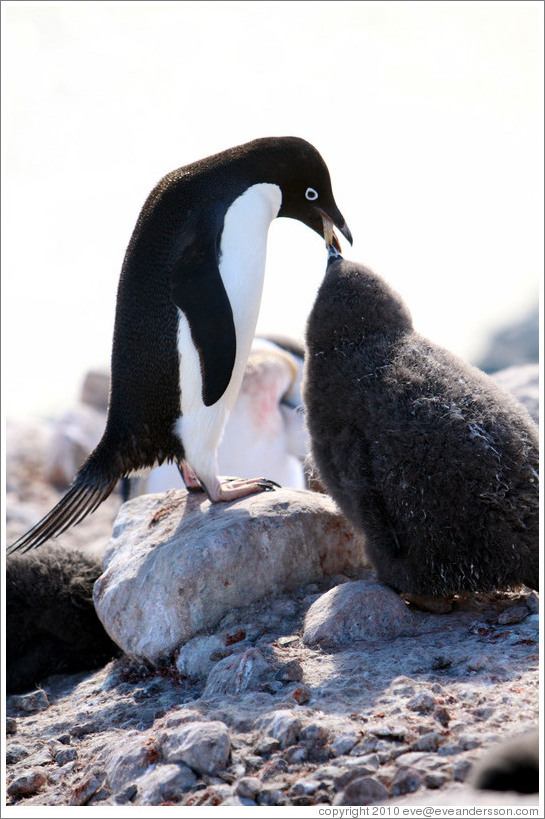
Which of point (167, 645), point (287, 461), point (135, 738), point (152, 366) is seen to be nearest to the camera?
point (135, 738)

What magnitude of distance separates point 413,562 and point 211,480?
3.15 ft

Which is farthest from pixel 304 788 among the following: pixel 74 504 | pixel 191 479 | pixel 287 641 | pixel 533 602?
pixel 191 479

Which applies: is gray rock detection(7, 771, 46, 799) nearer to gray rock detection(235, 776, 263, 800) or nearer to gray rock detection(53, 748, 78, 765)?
gray rock detection(53, 748, 78, 765)

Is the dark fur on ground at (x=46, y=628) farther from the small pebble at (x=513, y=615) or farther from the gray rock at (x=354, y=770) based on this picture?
the gray rock at (x=354, y=770)

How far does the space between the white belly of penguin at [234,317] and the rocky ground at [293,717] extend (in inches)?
26.7

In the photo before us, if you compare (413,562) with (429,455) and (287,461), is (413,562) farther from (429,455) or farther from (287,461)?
(287,461)

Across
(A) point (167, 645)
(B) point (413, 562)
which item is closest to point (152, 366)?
(A) point (167, 645)

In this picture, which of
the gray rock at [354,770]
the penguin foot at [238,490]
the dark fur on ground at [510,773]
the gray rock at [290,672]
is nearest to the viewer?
the dark fur on ground at [510,773]

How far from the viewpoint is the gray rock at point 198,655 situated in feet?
8.59

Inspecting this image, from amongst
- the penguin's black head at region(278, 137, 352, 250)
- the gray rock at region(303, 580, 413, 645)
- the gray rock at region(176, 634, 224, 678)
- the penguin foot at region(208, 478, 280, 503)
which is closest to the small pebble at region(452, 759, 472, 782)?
the gray rock at region(303, 580, 413, 645)

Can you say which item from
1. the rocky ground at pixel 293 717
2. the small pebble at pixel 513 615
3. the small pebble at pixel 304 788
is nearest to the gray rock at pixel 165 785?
the rocky ground at pixel 293 717

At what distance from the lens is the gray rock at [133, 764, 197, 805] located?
1.77 m

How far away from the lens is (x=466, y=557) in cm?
243

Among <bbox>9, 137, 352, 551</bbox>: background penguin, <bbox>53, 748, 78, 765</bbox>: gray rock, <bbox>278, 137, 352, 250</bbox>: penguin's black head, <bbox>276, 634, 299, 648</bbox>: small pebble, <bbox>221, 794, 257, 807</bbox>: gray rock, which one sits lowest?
<bbox>53, 748, 78, 765</bbox>: gray rock
